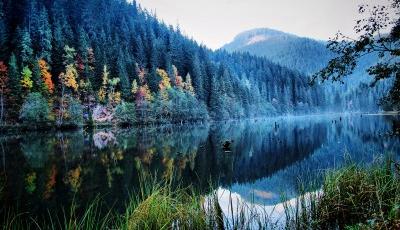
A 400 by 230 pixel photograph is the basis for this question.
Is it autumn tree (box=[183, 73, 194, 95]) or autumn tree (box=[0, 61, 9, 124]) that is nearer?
autumn tree (box=[0, 61, 9, 124])

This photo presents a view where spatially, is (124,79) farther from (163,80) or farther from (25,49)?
(25,49)

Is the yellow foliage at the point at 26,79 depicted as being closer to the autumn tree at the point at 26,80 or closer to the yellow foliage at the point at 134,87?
the autumn tree at the point at 26,80

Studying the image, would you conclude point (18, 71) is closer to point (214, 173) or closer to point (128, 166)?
point (128, 166)

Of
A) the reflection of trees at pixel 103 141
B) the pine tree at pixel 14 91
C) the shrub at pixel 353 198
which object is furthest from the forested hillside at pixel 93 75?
the shrub at pixel 353 198

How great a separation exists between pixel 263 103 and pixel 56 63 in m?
93.2

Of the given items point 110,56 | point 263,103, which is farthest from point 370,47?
point 263,103

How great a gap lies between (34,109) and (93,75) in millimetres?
19275

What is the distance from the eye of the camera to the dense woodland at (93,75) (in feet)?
177

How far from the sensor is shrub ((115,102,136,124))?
65062mm

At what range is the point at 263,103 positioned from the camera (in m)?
138

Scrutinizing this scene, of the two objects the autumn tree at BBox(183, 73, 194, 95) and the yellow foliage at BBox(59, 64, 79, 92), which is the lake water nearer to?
the yellow foliage at BBox(59, 64, 79, 92)

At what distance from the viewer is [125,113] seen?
217ft

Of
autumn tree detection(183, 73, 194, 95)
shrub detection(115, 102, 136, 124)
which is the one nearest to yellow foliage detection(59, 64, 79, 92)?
shrub detection(115, 102, 136, 124)

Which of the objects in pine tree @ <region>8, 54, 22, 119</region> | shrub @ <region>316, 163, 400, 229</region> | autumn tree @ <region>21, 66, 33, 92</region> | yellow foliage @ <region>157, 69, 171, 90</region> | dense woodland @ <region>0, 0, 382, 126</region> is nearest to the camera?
shrub @ <region>316, 163, 400, 229</region>
